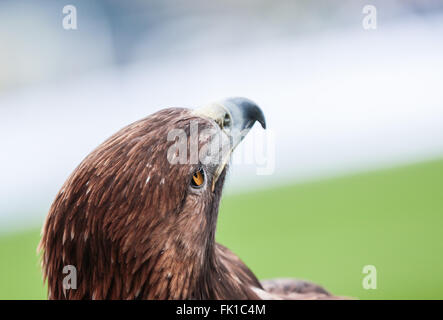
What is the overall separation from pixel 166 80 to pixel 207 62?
0.25m

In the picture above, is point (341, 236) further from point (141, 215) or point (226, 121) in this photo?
point (141, 215)

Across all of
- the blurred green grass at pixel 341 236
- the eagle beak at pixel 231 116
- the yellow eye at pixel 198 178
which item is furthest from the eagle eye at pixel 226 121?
the blurred green grass at pixel 341 236

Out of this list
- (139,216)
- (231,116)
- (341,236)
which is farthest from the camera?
(341,236)

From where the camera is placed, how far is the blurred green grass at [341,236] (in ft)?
6.63

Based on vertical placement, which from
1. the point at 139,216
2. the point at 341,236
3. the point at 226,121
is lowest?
the point at 341,236

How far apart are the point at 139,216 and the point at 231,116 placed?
0.33 metres

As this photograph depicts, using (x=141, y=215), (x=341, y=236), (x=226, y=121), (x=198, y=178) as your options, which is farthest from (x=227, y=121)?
(x=341, y=236)

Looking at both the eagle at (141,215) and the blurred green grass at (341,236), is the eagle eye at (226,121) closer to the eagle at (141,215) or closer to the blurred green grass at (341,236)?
the eagle at (141,215)

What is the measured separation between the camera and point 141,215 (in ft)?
3.51

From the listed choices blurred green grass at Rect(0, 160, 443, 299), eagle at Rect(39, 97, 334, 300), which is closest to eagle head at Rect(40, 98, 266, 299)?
eagle at Rect(39, 97, 334, 300)

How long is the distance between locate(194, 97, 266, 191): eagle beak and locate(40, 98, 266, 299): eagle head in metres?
0.03

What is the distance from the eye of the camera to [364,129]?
2.73 meters

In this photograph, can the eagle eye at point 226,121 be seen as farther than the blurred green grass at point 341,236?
No

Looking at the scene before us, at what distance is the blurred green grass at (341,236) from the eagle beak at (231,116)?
2.12ft
